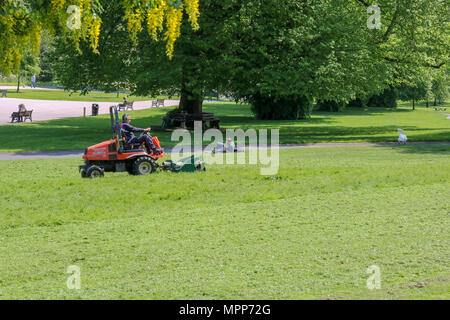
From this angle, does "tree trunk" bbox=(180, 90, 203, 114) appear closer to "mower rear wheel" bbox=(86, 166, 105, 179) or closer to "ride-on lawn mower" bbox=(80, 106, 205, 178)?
"ride-on lawn mower" bbox=(80, 106, 205, 178)

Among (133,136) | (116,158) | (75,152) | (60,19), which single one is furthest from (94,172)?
(75,152)

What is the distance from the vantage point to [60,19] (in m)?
10.5

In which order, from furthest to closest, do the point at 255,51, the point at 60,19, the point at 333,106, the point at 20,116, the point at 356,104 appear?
the point at 356,104 → the point at 333,106 → the point at 20,116 → the point at 255,51 → the point at 60,19

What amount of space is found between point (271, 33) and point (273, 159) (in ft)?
38.8

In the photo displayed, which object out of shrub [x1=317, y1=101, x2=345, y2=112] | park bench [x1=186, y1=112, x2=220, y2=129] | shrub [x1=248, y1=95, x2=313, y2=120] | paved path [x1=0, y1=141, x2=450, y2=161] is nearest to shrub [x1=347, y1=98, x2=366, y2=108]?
shrub [x1=317, y1=101, x2=345, y2=112]

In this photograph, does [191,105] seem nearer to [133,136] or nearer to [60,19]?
[133,136]

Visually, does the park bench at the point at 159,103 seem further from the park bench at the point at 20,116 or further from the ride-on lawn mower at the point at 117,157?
the ride-on lawn mower at the point at 117,157

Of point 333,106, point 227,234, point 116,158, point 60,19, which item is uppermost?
point 60,19

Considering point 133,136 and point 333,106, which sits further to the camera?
point 333,106

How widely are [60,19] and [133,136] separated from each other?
685cm

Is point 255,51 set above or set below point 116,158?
above

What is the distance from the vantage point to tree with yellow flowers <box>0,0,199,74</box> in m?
10.5

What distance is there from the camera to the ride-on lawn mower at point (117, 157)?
16.5m

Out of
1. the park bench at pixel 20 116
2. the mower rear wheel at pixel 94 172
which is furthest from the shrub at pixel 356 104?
the mower rear wheel at pixel 94 172
